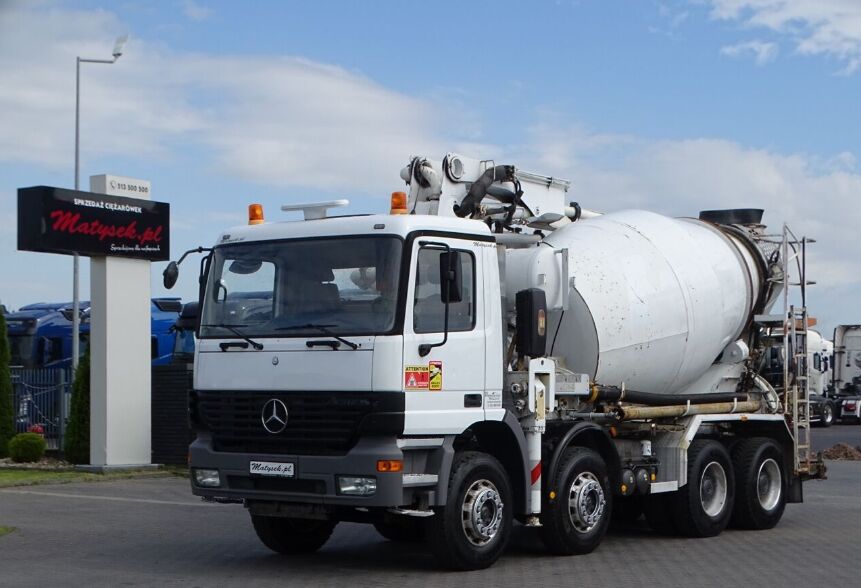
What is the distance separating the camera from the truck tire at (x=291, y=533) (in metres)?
12.4

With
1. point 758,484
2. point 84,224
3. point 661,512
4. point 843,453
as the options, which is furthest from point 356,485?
point 843,453

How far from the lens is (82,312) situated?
36.4 metres

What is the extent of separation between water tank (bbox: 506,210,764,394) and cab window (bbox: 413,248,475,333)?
101cm

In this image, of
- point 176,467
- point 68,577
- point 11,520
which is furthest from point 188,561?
point 176,467

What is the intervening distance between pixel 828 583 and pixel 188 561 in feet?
18.3

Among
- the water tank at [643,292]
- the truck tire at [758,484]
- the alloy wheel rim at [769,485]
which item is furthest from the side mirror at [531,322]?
the alloy wheel rim at [769,485]

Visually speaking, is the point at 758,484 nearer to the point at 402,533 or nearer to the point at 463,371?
the point at 402,533

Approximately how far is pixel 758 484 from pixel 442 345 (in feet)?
18.4

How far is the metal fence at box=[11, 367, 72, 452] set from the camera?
2497cm

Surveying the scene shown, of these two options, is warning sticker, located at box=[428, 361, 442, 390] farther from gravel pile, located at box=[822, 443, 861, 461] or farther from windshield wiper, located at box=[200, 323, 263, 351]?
gravel pile, located at box=[822, 443, 861, 461]

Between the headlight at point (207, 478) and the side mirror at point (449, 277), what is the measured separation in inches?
99.6

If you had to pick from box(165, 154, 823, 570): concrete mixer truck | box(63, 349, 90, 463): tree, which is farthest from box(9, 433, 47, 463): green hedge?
box(165, 154, 823, 570): concrete mixer truck

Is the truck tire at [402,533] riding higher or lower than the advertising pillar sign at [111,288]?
lower

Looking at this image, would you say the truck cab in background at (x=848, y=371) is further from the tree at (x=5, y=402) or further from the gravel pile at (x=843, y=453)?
the tree at (x=5, y=402)
